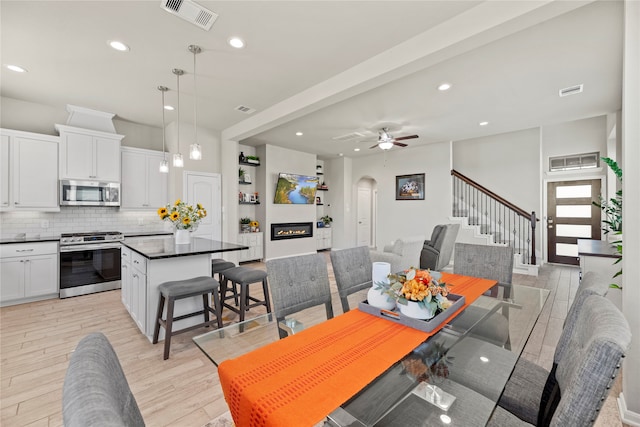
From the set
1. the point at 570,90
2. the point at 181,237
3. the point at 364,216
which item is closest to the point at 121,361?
the point at 181,237

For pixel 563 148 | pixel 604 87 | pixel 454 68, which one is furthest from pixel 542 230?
pixel 454 68

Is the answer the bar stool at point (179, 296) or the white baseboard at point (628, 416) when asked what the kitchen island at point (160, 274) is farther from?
the white baseboard at point (628, 416)

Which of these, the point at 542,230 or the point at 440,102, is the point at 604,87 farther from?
the point at 542,230

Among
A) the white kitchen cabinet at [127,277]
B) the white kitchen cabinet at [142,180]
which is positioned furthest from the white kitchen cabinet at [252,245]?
the white kitchen cabinet at [127,277]

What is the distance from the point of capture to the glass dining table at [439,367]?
36.9 inches

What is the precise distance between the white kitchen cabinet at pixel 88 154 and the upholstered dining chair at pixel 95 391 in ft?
16.2

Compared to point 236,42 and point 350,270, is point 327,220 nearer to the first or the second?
point 236,42

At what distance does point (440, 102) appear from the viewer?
4398 mm

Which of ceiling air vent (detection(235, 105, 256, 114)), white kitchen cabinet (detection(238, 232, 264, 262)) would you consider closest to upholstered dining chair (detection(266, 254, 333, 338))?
ceiling air vent (detection(235, 105, 256, 114))

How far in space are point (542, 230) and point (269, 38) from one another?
6.82 m

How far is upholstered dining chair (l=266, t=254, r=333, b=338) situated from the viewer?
5.73 ft

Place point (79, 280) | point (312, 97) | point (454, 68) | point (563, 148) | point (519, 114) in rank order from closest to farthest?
1. point (454, 68)
2. point (312, 97)
3. point (79, 280)
4. point (519, 114)
5. point (563, 148)

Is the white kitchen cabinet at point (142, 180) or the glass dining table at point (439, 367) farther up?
the white kitchen cabinet at point (142, 180)

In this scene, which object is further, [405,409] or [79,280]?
[79,280]
